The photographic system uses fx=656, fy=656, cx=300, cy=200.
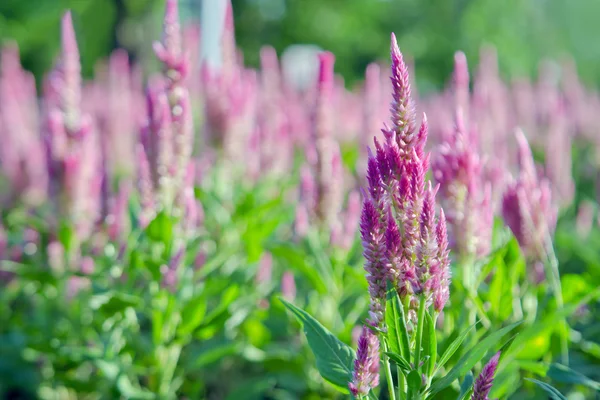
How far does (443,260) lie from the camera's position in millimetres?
1212

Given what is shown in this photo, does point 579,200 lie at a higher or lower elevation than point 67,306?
higher

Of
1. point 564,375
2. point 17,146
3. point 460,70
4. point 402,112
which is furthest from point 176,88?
point 17,146

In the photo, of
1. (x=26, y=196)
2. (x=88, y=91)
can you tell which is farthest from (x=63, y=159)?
(x=88, y=91)

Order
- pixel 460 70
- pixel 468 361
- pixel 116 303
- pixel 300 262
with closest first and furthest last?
1. pixel 468 361
2. pixel 460 70
3. pixel 116 303
4. pixel 300 262

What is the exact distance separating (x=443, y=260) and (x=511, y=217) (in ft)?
3.16

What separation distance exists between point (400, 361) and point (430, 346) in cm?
8

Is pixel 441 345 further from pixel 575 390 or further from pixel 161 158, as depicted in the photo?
pixel 161 158

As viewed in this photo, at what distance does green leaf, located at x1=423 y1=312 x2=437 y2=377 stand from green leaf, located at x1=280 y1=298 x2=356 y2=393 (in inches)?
7.3

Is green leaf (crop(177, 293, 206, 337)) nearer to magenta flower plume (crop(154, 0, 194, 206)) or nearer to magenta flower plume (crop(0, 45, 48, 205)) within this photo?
magenta flower plume (crop(154, 0, 194, 206))

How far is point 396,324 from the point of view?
49.0 inches

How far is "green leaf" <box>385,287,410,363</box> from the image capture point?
4.06 feet

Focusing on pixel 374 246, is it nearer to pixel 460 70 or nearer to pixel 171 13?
pixel 460 70

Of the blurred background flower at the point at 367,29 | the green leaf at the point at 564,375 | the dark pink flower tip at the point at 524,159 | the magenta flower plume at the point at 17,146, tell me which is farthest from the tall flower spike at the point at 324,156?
the blurred background flower at the point at 367,29

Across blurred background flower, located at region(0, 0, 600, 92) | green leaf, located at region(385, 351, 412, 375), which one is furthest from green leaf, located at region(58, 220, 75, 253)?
blurred background flower, located at region(0, 0, 600, 92)
